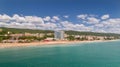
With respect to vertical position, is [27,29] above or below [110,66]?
above

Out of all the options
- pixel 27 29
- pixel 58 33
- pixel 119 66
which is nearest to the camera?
pixel 119 66

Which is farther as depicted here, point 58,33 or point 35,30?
point 35,30

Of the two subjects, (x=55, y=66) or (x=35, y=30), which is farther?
(x=35, y=30)

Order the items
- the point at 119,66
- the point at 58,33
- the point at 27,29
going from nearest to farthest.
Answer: the point at 119,66 < the point at 58,33 < the point at 27,29

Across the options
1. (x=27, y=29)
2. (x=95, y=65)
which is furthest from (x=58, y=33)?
(x=95, y=65)

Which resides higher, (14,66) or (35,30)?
(35,30)

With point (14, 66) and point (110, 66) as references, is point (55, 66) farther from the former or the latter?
point (110, 66)

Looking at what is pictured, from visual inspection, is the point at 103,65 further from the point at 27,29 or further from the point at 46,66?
the point at 27,29

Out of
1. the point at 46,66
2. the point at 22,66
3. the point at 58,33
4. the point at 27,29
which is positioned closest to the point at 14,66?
the point at 22,66
